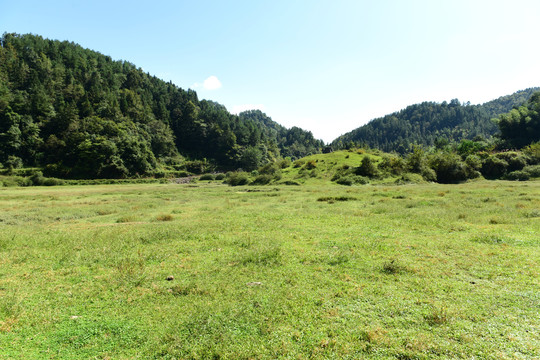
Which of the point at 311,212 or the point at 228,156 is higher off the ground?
the point at 228,156

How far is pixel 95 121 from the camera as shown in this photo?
361 ft

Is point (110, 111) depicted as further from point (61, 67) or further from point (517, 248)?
point (517, 248)

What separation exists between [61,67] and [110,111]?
4915cm

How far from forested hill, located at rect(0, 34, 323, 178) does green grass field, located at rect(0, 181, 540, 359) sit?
92101 millimetres

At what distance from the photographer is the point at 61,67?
13775 cm

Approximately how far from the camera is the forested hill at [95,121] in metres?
92.6

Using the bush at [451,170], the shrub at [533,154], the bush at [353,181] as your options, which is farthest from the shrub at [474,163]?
the bush at [353,181]

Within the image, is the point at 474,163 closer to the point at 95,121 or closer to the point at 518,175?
the point at 518,175

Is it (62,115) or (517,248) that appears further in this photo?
(62,115)

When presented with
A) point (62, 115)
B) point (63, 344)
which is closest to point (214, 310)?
point (63, 344)

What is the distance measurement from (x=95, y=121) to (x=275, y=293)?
131 m

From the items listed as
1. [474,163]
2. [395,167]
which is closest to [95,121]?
[395,167]

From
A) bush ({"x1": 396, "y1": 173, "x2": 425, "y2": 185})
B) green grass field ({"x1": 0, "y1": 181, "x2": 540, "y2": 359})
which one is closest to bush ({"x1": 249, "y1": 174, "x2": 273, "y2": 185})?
bush ({"x1": 396, "y1": 173, "x2": 425, "y2": 185})

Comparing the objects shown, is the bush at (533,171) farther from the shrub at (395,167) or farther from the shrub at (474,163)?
the shrub at (395,167)
